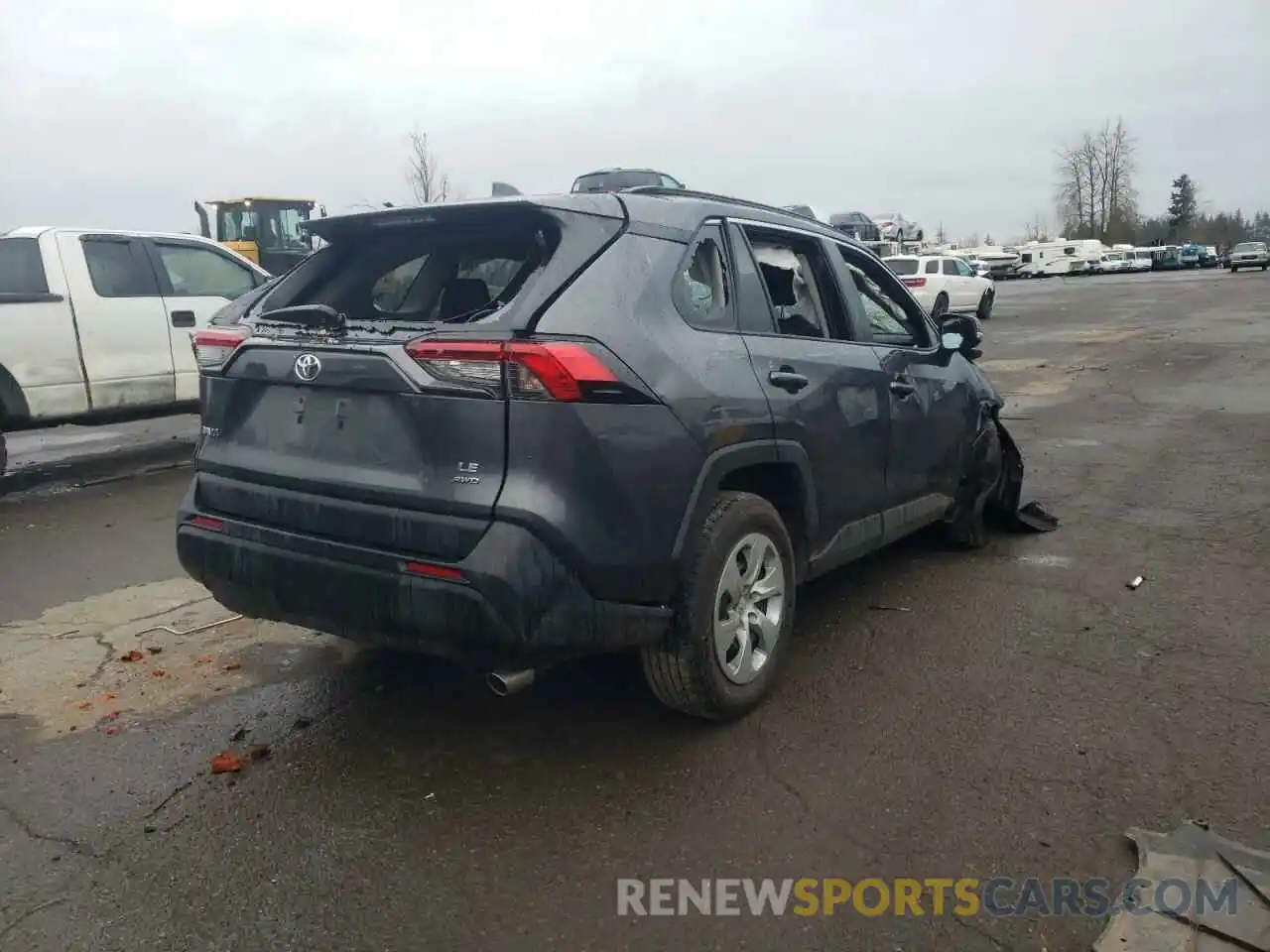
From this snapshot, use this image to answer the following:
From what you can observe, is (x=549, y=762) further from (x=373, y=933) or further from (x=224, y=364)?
(x=224, y=364)

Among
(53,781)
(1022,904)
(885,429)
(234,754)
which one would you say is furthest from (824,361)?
(53,781)

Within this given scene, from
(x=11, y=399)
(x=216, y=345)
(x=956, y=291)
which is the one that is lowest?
(x=956, y=291)

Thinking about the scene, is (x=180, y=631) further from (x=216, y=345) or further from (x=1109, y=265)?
(x=1109, y=265)

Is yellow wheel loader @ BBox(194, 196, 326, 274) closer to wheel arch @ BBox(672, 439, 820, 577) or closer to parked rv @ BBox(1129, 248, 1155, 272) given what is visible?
wheel arch @ BBox(672, 439, 820, 577)

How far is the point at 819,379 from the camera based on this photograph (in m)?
4.07

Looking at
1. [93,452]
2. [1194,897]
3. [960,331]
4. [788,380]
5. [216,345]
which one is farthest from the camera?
[93,452]

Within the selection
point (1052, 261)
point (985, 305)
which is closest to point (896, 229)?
point (985, 305)

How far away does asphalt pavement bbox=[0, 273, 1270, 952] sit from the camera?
8.87 ft

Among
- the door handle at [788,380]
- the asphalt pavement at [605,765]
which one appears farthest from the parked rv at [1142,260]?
the door handle at [788,380]

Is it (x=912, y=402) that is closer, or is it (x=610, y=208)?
(x=610, y=208)

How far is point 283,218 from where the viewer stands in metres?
21.3

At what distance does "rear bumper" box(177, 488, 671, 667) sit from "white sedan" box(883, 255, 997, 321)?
25824 mm

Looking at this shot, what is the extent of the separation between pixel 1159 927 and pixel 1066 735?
1051mm

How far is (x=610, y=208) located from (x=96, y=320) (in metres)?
6.25
